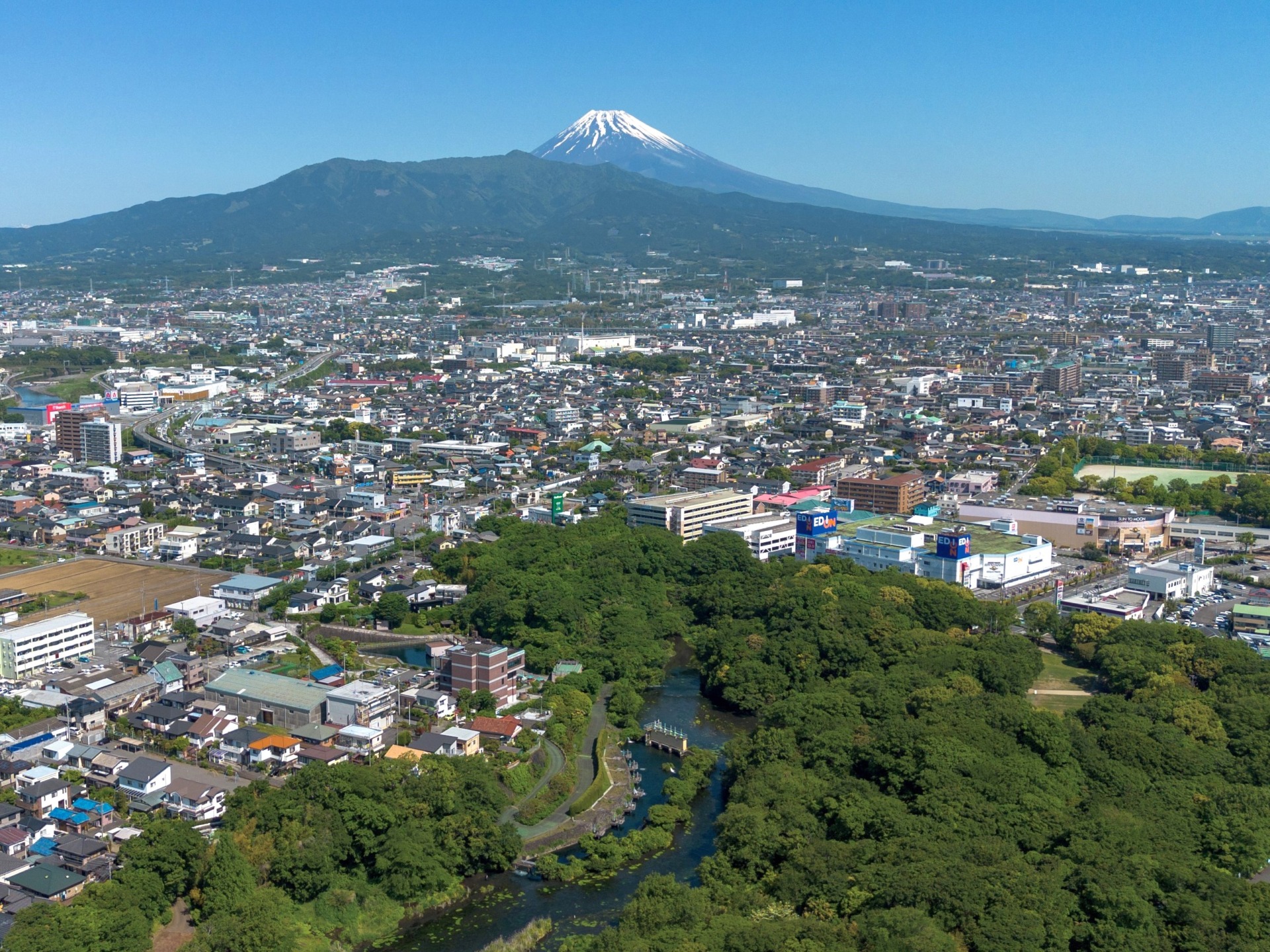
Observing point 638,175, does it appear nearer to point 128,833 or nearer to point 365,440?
point 365,440

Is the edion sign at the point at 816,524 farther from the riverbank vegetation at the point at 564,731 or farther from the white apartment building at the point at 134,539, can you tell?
the white apartment building at the point at 134,539

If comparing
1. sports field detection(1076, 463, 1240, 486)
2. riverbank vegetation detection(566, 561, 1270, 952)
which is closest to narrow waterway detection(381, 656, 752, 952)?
riverbank vegetation detection(566, 561, 1270, 952)

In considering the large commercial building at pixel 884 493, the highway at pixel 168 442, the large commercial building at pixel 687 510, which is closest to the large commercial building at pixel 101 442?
the highway at pixel 168 442

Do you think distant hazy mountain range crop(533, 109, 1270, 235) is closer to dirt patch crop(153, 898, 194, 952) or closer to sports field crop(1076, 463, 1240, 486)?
sports field crop(1076, 463, 1240, 486)

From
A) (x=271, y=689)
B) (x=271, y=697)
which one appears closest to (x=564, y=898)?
(x=271, y=697)

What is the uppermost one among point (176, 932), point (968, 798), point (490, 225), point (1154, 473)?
point (490, 225)

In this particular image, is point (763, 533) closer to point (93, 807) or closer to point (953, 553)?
point (953, 553)
